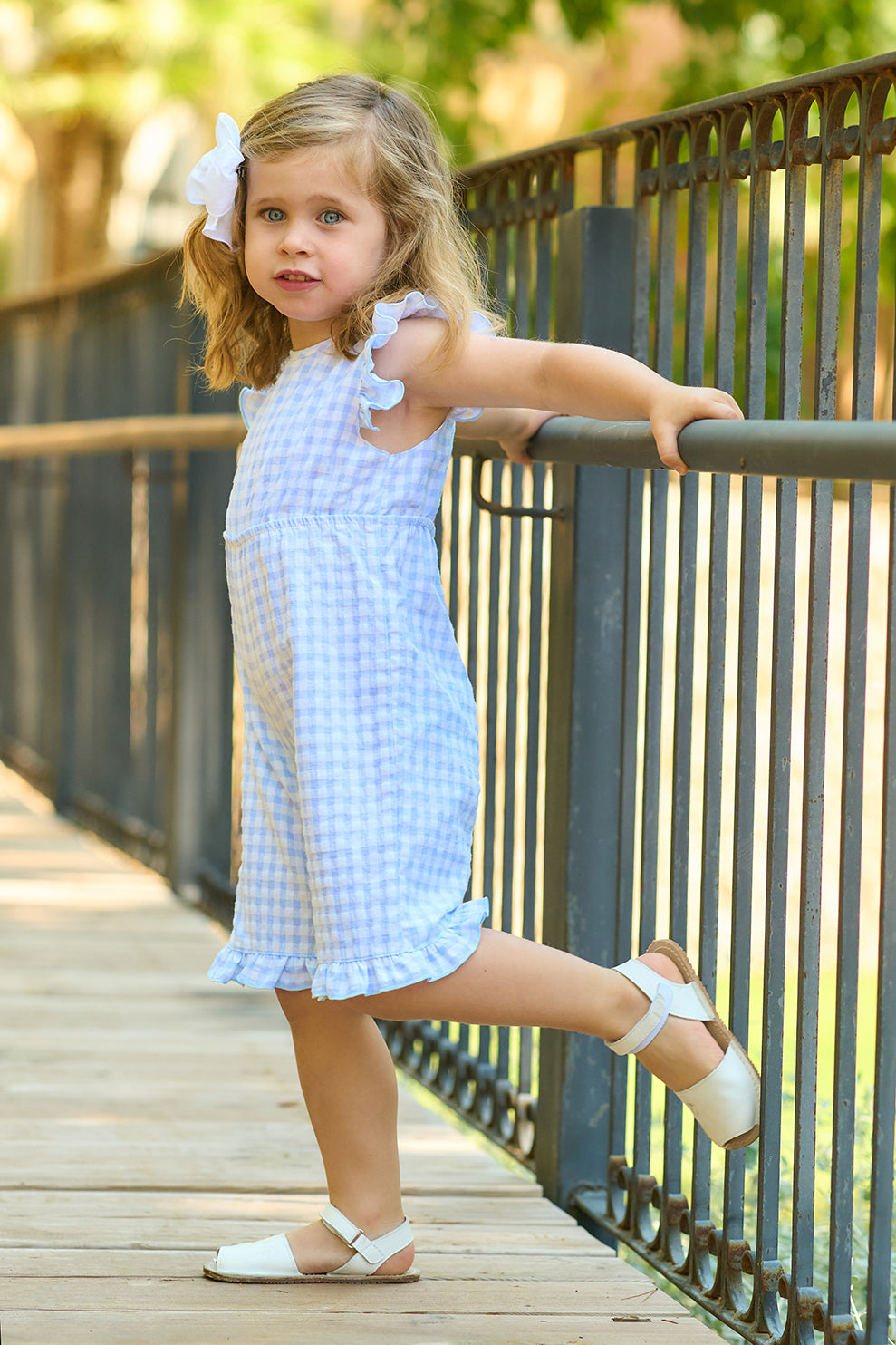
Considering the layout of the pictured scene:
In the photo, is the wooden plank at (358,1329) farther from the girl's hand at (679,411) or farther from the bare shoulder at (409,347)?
the bare shoulder at (409,347)

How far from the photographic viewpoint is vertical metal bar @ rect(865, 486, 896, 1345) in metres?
1.63

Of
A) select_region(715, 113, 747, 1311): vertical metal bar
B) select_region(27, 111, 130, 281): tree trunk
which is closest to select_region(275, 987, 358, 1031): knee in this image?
select_region(715, 113, 747, 1311): vertical metal bar

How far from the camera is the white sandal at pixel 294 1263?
2045 mm

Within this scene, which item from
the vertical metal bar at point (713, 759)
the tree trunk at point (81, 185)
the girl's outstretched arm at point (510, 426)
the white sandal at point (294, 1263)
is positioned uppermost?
the tree trunk at point (81, 185)

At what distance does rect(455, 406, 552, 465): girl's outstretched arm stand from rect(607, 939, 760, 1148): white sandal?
0.70 metres

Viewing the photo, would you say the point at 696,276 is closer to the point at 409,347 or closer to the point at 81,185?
the point at 409,347

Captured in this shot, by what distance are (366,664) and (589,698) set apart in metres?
0.51

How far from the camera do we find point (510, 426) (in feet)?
7.27

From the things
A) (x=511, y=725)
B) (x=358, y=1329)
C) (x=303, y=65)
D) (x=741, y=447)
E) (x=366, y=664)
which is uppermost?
(x=303, y=65)

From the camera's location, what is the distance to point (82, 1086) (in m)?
2.86

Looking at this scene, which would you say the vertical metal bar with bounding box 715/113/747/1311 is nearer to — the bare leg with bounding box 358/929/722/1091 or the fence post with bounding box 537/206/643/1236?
the bare leg with bounding box 358/929/722/1091

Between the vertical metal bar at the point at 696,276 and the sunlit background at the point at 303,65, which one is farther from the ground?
the sunlit background at the point at 303,65

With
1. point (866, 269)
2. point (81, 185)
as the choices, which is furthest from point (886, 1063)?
point (81, 185)

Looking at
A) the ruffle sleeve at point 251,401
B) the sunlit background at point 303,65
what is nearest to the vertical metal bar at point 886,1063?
the ruffle sleeve at point 251,401
